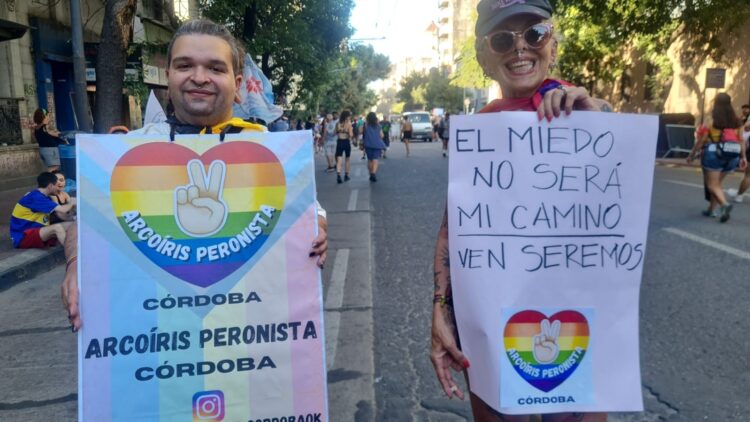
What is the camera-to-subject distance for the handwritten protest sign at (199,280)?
171 cm

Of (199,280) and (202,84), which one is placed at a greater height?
(202,84)

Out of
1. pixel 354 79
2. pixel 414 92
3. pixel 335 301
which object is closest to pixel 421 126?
pixel 354 79

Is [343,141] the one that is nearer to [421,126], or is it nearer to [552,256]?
[552,256]

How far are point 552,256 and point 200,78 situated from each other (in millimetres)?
1214

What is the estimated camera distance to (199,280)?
177 cm

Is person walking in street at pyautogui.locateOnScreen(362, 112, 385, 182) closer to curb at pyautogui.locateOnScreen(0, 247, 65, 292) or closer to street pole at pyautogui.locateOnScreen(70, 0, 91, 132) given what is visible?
street pole at pyautogui.locateOnScreen(70, 0, 91, 132)

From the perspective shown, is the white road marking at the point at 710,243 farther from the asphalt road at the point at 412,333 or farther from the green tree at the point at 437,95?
the green tree at the point at 437,95

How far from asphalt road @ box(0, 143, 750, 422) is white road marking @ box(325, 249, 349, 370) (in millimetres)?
16

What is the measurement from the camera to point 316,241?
182 cm

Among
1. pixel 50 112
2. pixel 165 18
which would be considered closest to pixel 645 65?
pixel 165 18

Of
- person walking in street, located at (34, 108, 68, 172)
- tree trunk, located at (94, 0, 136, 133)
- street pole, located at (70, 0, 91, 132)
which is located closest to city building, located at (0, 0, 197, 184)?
person walking in street, located at (34, 108, 68, 172)

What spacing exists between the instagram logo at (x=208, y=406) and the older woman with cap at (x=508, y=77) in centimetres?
67

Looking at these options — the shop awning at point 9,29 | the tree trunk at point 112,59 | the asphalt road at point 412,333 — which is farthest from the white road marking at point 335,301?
the shop awning at point 9,29

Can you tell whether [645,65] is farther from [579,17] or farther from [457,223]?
[457,223]
